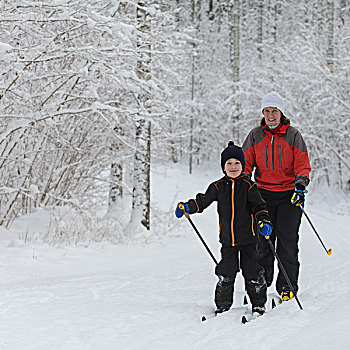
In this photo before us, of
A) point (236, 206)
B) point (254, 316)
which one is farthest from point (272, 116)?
point (254, 316)

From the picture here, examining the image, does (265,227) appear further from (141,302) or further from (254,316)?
(141,302)

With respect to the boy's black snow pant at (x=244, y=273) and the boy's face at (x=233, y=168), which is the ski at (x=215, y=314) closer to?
the boy's black snow pant at (x=244, y=273)

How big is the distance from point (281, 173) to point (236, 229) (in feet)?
2.88

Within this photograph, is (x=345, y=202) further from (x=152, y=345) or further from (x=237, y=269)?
(x=152, y=345)

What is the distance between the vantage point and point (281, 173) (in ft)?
14.5

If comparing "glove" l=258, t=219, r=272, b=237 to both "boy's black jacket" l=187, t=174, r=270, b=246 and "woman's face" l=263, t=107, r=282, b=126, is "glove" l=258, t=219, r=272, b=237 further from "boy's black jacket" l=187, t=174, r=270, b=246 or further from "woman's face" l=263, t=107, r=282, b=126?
"woman's face" l=263, t=107, r=282, b=126

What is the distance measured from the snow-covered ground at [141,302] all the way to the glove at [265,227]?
0.64m

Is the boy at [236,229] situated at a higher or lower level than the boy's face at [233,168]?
lower

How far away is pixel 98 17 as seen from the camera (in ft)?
18.0

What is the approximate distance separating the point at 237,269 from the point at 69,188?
5200mm

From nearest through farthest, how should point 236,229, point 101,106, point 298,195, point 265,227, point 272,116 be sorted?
1. point 265,227
2. point 236,229
3. point 298,195
4. point 272,116
5. point 101,106

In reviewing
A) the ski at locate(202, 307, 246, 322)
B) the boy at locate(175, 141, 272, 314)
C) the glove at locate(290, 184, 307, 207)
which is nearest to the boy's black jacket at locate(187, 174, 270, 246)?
the boy at locate(175, 141, 272, 314)

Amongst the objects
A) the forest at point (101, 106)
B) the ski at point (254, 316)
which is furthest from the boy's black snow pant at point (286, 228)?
the forest at point (101, 106)

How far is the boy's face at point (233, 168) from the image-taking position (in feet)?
12.8
